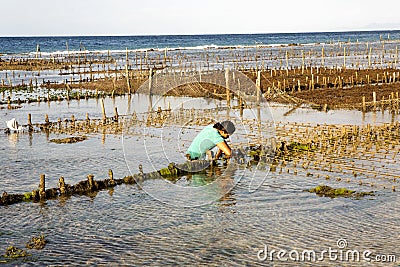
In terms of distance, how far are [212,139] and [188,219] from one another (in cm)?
253

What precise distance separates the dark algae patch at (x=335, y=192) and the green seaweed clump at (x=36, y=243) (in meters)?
5.16

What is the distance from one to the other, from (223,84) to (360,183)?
69.2 feet

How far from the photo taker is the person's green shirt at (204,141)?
11.5 metres

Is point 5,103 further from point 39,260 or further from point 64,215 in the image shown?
point 39,260

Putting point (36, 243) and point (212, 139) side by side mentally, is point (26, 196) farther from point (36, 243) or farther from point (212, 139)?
point (212, 139)

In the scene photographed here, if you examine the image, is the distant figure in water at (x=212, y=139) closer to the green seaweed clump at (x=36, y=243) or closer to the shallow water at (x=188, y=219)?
the shallow water at (x=188, y=219)

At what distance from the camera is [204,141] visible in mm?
11859

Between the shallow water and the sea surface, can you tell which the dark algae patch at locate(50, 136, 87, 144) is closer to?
the sea surface

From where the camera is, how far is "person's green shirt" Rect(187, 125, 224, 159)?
37.9ft

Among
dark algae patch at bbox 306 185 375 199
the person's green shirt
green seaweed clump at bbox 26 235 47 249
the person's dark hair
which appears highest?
the person's dark hair

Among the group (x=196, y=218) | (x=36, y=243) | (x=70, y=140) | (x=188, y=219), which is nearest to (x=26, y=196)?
(x=36, y=243)

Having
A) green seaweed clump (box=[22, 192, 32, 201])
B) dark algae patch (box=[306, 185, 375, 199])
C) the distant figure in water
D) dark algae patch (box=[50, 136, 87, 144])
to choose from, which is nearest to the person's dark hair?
the distant figure in water

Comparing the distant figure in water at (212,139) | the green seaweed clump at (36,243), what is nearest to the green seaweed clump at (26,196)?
the green seaweed clump at (36,243)

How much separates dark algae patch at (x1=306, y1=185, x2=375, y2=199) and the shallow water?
198mm
